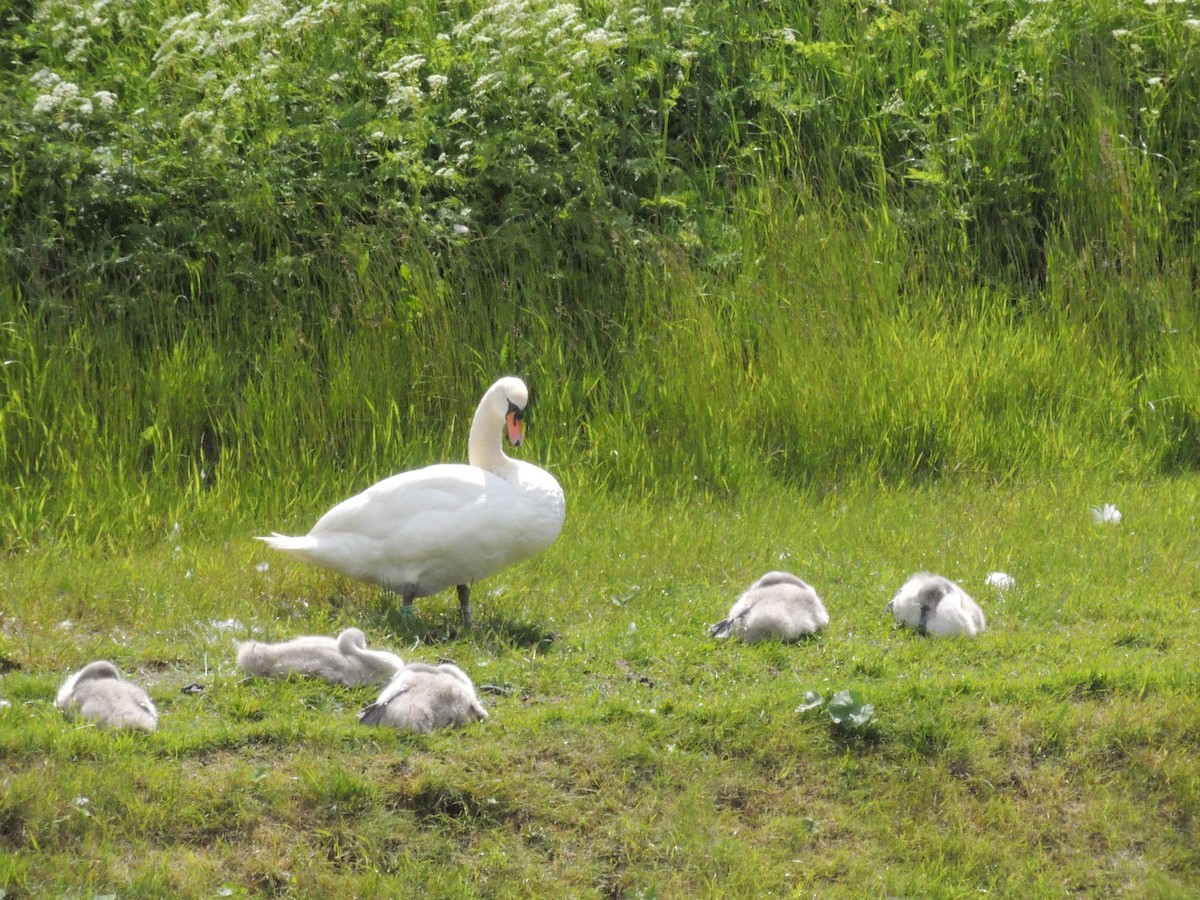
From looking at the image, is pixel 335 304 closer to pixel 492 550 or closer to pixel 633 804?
pixel 492 550

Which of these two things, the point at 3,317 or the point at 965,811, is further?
the point at 3,317

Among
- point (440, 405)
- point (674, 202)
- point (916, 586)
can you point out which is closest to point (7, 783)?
point (916, 586)

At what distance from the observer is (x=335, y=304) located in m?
9.85

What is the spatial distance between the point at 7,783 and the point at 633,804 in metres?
2.10

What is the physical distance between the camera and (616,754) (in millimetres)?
5449

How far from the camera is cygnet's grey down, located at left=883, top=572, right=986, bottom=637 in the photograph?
21.5ft

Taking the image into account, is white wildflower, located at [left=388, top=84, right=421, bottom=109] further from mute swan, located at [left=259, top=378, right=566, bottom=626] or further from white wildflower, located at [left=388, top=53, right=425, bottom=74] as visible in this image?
mute swan, located at [left=259, top=378, right=566, bottom=626]

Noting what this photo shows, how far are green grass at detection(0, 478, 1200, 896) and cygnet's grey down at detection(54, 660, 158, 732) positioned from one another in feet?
0.27

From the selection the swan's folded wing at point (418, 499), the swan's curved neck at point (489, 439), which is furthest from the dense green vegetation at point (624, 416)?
the swan's curved neck at point (489, 439)

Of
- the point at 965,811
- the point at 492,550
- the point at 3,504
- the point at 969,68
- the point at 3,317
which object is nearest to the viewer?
the point at 965,811

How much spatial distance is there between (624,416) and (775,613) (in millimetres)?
3092

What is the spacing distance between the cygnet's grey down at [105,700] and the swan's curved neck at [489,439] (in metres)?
1.89

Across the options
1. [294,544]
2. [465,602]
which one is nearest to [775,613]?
[465,602]

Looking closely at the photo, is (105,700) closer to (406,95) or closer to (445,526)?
(445,526)
